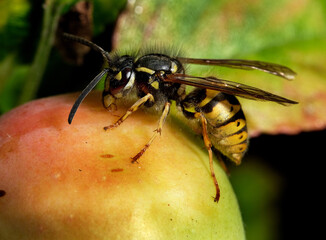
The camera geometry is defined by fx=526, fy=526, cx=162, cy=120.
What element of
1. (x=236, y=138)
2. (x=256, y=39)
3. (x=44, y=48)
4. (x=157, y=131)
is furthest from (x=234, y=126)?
(x=44, y=48)

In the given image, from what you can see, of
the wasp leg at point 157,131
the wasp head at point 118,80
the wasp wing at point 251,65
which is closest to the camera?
the wasp leg at point 157,131

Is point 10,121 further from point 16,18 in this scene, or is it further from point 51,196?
point 16,18

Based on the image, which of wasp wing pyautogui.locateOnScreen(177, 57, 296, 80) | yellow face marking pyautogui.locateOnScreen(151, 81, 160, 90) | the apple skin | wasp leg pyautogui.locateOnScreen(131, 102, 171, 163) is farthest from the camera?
wasp wing pyautogui.locateOnScreen(177, 57, 296, 80)

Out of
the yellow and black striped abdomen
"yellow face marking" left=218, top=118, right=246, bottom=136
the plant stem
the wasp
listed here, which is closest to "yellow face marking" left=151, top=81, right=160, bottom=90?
the wasp

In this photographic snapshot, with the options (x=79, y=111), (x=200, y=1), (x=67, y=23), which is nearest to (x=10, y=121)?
(x=79, y=111)

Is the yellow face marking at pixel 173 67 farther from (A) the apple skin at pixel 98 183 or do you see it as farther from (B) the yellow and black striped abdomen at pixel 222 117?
(A) the apple skin at pixel 98 183

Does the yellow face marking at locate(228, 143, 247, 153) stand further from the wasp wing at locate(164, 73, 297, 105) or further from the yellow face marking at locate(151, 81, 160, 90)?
the yellow face marking at locate(151, 81, 160, 90)

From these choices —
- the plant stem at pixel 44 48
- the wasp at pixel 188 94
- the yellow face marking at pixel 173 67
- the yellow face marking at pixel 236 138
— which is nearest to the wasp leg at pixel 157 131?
the wasp at pixel 188 94
